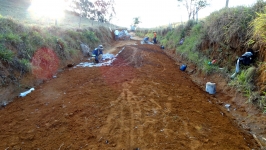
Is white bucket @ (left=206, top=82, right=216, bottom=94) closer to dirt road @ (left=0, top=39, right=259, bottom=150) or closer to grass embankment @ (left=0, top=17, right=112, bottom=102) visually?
dirt road @ (left=0, top=39, right=259, bottom=150)

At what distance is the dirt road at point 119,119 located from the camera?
116 inches

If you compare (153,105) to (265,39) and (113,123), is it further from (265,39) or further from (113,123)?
(265,39)

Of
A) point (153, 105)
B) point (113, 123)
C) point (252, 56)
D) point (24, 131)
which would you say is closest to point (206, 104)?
point (153, 105)

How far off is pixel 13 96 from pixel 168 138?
4.42 m

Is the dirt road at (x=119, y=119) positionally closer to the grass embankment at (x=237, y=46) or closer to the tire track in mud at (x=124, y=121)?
the tire track in mud at (x=124, y=121)

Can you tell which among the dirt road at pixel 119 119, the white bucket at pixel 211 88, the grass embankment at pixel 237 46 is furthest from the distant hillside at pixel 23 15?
the white bucket at pixel 211 88

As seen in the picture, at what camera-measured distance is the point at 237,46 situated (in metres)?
5.76

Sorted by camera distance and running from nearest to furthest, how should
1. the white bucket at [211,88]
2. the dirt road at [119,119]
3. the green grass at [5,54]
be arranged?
the dirt road at [119,119]
the green grass at [5,54]
the white bucket at [211,88]

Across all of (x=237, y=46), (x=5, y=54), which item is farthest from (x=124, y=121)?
(x=237, y=46)

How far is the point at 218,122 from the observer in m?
3.77

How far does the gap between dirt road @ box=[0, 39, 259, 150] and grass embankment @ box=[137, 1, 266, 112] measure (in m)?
0.97

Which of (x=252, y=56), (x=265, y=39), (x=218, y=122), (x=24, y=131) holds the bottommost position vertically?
(x=218, y=122)

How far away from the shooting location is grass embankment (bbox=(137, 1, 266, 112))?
4.45 meters

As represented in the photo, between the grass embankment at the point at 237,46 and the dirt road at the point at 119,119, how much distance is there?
3.18 ft
